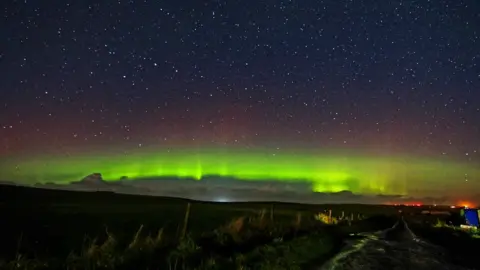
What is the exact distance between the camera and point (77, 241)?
1204 inches

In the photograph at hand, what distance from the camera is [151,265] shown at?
1276 centimetres

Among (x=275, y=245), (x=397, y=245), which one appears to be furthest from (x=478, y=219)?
(x=275, y=245)

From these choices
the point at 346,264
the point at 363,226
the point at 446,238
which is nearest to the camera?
the point at 346,264

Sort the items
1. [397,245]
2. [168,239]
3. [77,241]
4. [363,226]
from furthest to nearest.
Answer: [77,241], [363,226], [397,245], [168,239]

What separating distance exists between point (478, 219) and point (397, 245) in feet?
42.7

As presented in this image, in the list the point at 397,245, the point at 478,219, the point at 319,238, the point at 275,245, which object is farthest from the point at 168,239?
the point at 478,219

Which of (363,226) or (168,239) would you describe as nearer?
(168,239)

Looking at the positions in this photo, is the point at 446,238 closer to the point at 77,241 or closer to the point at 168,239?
the point at 168,239

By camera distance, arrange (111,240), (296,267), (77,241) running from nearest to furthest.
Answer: (296,267) < (111,240) < (77,241)

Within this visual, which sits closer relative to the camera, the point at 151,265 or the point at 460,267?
the point at 151,265

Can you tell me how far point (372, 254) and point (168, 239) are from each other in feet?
21.3

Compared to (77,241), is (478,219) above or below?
above

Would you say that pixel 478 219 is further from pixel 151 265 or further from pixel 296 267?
pixel 151 265

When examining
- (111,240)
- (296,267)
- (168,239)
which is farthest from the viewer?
(168,239)
